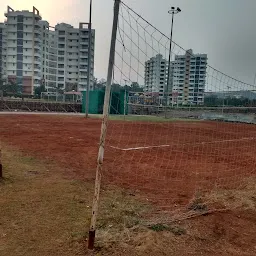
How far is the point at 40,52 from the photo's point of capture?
76125 mm

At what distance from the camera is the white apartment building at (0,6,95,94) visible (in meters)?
71.4

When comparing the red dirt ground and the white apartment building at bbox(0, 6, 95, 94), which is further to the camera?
the white apartment building at bbox(0, 6, 95, 94)

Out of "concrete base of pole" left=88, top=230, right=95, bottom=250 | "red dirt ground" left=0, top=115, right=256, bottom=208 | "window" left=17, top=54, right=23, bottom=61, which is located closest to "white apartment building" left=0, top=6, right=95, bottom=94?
"window" left=17, top=54, right=23, bottom=61

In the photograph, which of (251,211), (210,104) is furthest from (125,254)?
(210,104)

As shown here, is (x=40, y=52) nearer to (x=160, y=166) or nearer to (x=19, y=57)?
(x=19, y=57)

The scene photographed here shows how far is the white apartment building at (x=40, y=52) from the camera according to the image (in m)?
71.4

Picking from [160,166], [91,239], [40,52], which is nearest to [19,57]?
[40,52]

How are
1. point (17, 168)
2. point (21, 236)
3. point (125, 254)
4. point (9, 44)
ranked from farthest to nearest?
point (9, 44) → point (17, 168) → point (21, 236) → point (125, 254)

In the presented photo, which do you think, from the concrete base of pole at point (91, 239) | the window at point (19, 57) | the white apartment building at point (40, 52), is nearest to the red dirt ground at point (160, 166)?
the concrete base of pole at point (91, 239)

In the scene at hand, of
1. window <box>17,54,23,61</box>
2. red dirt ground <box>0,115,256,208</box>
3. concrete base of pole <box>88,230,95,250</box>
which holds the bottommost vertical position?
red dirt ground <box>0,115,256,208</box>

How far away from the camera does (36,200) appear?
436 cm

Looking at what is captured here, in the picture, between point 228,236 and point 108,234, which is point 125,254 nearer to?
point 108,234

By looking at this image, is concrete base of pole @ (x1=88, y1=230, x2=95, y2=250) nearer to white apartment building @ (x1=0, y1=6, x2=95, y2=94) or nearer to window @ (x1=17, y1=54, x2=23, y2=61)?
white apartment building @ (x1=0, y1=6, x2=95, y2=94)

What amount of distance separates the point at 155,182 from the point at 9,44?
75.1 m
